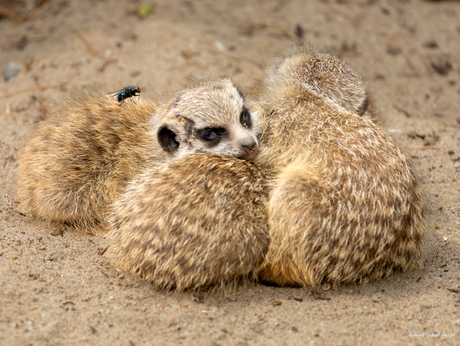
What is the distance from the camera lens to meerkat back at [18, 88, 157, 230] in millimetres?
3910

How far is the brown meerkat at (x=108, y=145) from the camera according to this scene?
12.7ft

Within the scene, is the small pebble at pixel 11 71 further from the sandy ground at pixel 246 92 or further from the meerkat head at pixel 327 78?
the meerkat head at pixel 327 78

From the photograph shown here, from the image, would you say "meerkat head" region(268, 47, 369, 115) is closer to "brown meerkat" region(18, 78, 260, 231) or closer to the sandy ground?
"brown meerkat" region(18, 78, 260, 231)

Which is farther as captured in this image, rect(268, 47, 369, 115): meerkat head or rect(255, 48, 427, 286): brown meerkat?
rect(268, 47, 369, 115): meerkat head

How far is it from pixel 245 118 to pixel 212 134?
0.36m

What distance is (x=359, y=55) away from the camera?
6797mm

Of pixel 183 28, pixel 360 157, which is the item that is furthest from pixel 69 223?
pixel 183 28

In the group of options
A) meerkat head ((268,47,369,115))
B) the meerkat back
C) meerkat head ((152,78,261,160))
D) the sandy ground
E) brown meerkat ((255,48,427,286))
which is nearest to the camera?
the sandy ground

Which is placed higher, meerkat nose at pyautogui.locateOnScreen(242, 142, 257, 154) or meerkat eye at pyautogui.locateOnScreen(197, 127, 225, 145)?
meerkat nose at pyautogui.locateOnScreen(242, 142, 257, 154)

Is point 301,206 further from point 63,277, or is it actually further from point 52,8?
point 52,8

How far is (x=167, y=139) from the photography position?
4.00 metres

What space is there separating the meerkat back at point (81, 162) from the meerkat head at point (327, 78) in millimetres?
1446

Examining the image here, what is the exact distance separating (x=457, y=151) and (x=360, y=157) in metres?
2.17

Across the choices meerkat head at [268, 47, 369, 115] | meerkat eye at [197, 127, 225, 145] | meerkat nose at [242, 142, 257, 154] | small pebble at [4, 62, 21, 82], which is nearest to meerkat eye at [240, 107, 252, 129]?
meerkat eye at [197, 127, 225, 145]
